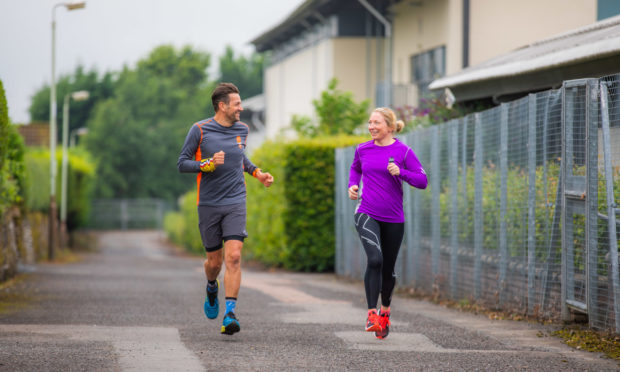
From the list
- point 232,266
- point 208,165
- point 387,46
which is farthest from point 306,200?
point 208,165

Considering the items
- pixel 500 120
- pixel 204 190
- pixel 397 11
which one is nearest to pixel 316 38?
pixel 397 11

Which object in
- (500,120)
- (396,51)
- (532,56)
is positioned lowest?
(500,120)

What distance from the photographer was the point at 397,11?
25562mm

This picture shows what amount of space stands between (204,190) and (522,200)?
3.34 metres

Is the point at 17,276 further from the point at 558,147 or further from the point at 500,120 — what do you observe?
the point at 558,147

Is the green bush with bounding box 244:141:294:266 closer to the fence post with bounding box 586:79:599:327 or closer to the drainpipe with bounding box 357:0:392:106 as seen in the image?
the drainpipe with bounding box 357:0:392:106

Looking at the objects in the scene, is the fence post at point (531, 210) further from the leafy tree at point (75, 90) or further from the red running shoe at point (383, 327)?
the leafy tree at point (75, 90)

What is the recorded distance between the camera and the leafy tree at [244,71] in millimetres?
85562

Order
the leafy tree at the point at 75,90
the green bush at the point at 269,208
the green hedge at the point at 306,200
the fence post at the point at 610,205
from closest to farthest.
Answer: the fence post at the point at 610,205 → the green hedge at the point at 306,200 → the green bush at the point at 269,208 → the leafy tree at the point at 75,90

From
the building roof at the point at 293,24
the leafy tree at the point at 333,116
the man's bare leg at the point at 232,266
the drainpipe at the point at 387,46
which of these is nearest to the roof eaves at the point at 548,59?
the man's bare leg at the point at 232,266

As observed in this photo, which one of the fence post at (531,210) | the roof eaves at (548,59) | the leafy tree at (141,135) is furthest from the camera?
the leafy tree at (141,135)

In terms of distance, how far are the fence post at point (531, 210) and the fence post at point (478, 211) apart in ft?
4.12

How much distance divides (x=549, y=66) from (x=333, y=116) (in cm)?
1225

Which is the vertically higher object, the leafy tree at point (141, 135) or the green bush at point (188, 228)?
the leafy tree at point (141, 135)
